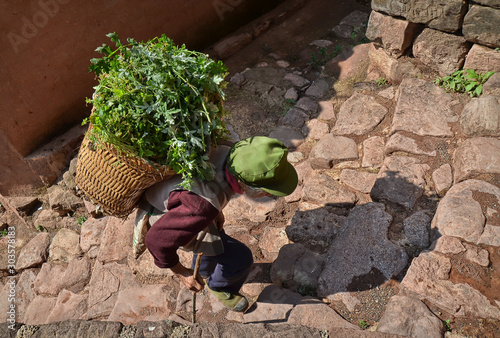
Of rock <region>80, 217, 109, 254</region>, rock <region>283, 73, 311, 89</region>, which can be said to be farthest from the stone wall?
rock <region>80, 217, 109, 254</region>

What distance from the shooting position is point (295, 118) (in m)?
4.86

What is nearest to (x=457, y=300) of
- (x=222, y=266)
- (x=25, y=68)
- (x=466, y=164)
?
(x=466, y=164)

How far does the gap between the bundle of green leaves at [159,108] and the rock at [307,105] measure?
260 centimetres

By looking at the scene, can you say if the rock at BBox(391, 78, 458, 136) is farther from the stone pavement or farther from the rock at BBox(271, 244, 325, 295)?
the rock at BBox(271, 244, 325, 295)

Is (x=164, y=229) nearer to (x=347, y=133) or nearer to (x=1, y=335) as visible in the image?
(x=1, y=335)

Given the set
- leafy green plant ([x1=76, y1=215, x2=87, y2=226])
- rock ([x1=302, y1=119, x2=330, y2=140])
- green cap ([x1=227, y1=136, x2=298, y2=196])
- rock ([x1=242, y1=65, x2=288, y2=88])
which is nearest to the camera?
green cap ([x1=227, y1=136, x2=298, y2=196])

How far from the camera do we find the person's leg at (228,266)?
122 inches

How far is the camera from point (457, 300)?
2701 mm

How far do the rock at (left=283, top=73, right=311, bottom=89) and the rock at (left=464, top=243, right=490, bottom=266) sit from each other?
2.93m

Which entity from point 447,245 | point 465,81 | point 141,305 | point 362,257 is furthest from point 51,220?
point 465,81

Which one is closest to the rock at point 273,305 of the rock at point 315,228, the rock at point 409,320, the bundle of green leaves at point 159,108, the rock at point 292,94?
the rock at point 315,228

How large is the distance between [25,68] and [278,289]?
3297mm

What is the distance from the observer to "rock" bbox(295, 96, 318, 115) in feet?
16.1

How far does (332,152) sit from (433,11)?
1.65 m
